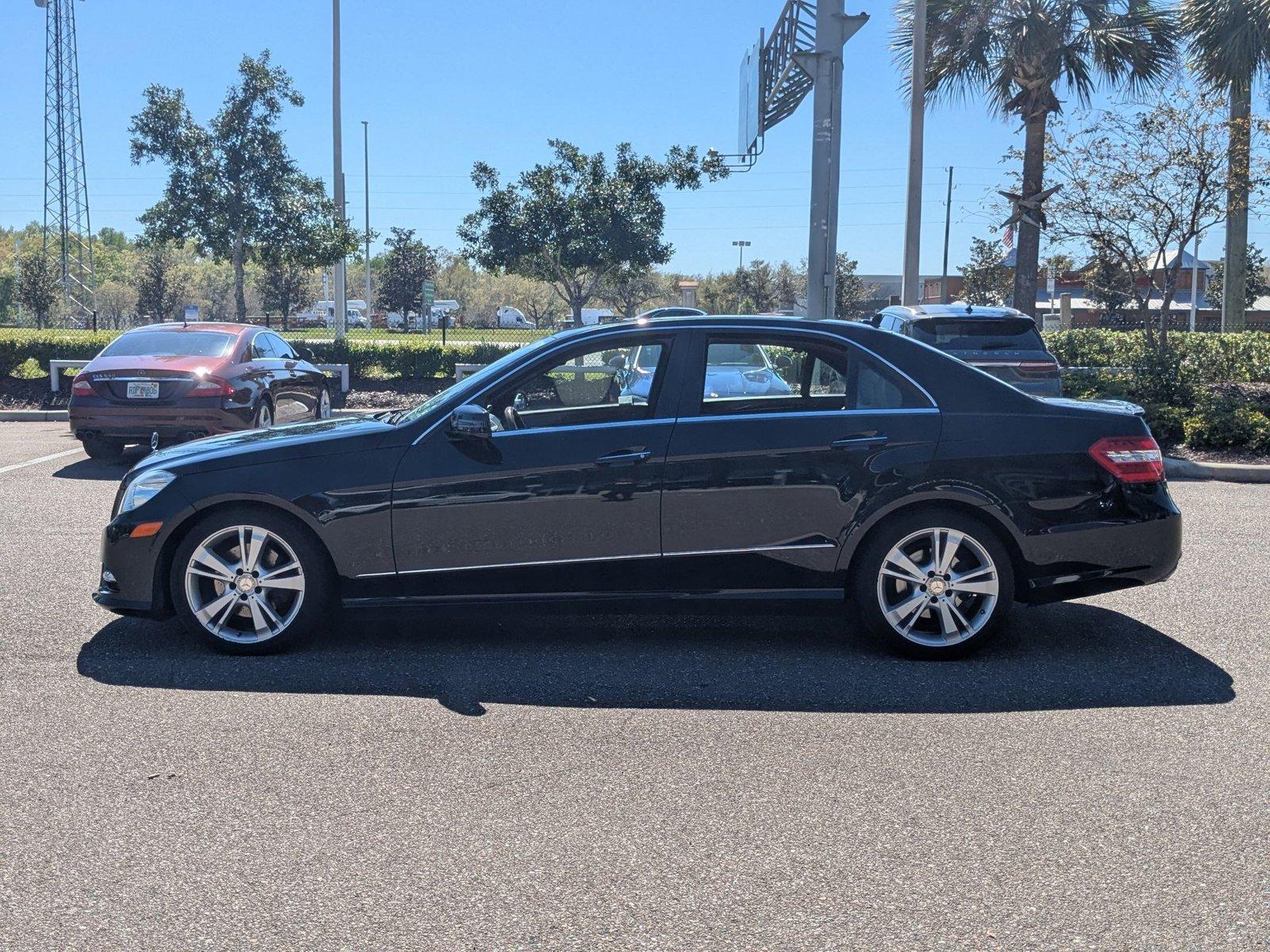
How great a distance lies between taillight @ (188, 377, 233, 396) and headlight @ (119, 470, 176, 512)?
671 centimetres

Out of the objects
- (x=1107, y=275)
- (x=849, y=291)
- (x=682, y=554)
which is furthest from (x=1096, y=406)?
(x=849, y=291)

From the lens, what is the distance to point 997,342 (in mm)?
13602

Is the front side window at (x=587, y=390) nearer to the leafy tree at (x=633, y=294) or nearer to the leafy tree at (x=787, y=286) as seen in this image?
the leafy tree at (x=633, y=294)

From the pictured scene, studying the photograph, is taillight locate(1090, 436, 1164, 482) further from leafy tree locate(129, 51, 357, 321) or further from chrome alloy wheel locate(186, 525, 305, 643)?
leafy tree locate(129, 51, 357, 321)

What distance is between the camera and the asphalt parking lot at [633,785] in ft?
10.7

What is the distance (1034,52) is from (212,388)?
1742cm

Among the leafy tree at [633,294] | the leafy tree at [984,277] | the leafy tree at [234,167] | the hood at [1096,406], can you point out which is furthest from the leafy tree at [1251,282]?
the hood at [1096,406]

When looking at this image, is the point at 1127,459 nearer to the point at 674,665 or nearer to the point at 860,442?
the point at 860,442

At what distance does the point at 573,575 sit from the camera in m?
5.66

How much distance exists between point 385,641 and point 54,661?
146 cm

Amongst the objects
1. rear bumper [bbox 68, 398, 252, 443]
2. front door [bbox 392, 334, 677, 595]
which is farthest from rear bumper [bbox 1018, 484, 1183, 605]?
rear bumper [bbox 68, 398, 252, 443]

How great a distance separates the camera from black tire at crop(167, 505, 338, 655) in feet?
18.6

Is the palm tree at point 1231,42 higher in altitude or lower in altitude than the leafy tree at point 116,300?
higher

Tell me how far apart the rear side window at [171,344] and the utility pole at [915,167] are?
1075cm
